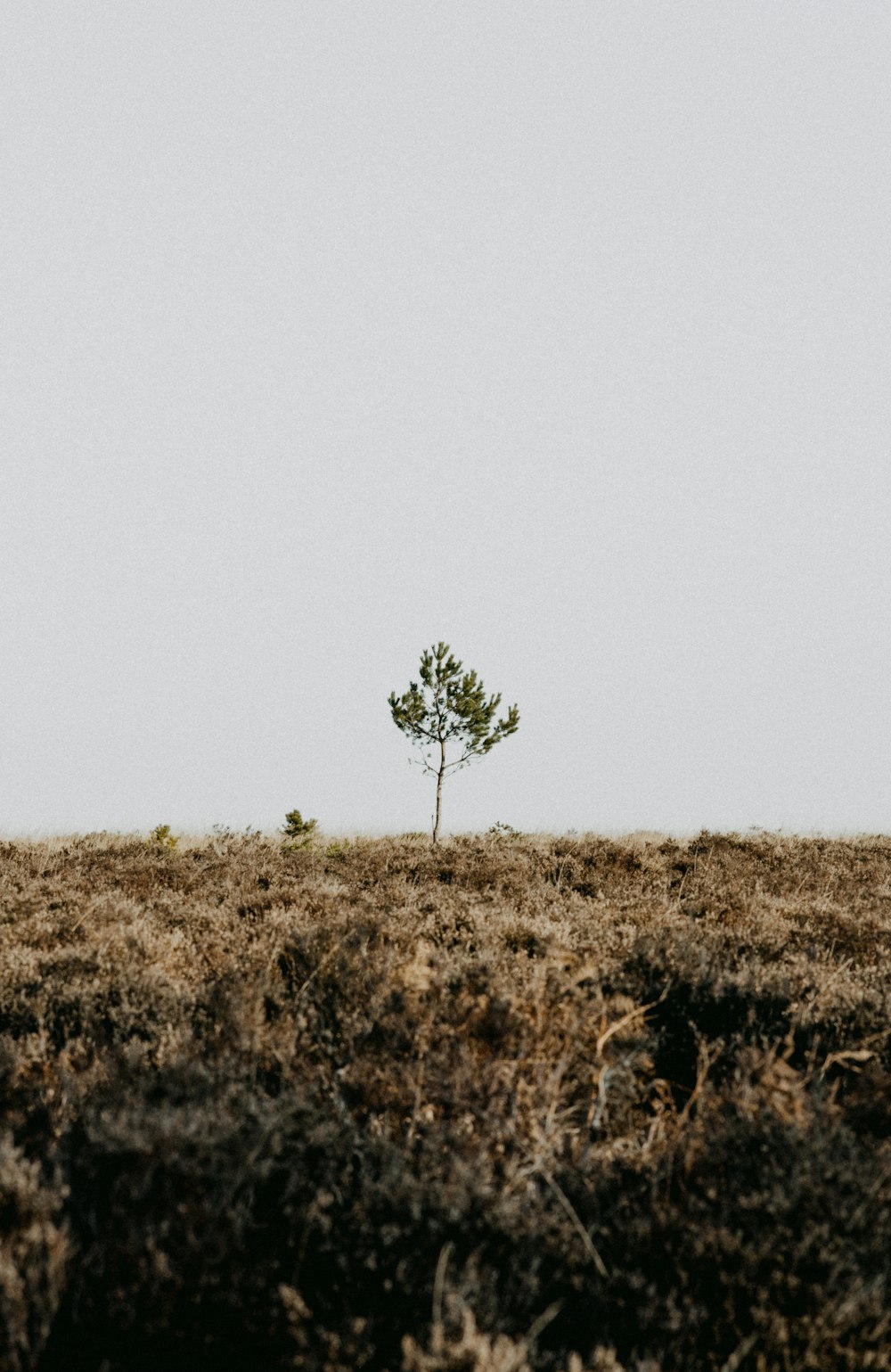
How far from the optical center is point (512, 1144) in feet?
11.2

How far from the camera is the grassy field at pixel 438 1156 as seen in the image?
2438 mm

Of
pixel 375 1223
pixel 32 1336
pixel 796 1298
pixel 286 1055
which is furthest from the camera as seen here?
pixel 286 1055

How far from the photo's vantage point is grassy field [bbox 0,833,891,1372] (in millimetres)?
2438

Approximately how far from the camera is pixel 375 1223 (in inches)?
109

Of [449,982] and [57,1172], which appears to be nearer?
[57,1172]

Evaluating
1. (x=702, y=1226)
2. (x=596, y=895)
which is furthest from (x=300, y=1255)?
(x=596, y=895)

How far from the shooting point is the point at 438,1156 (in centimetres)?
310

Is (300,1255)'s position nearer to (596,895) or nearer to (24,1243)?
(24,1243)

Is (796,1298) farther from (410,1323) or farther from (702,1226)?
(410,1323)

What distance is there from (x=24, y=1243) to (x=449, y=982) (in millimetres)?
2631

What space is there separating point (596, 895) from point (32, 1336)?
7923 mm

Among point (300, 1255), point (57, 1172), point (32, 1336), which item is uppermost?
point (57, 1172)

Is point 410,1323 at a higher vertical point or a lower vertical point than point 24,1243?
lower

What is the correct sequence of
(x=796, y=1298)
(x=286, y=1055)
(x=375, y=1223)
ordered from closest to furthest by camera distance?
(x=796, y=1298) → (x=375, y=1223) → (x=286, y=1055)
